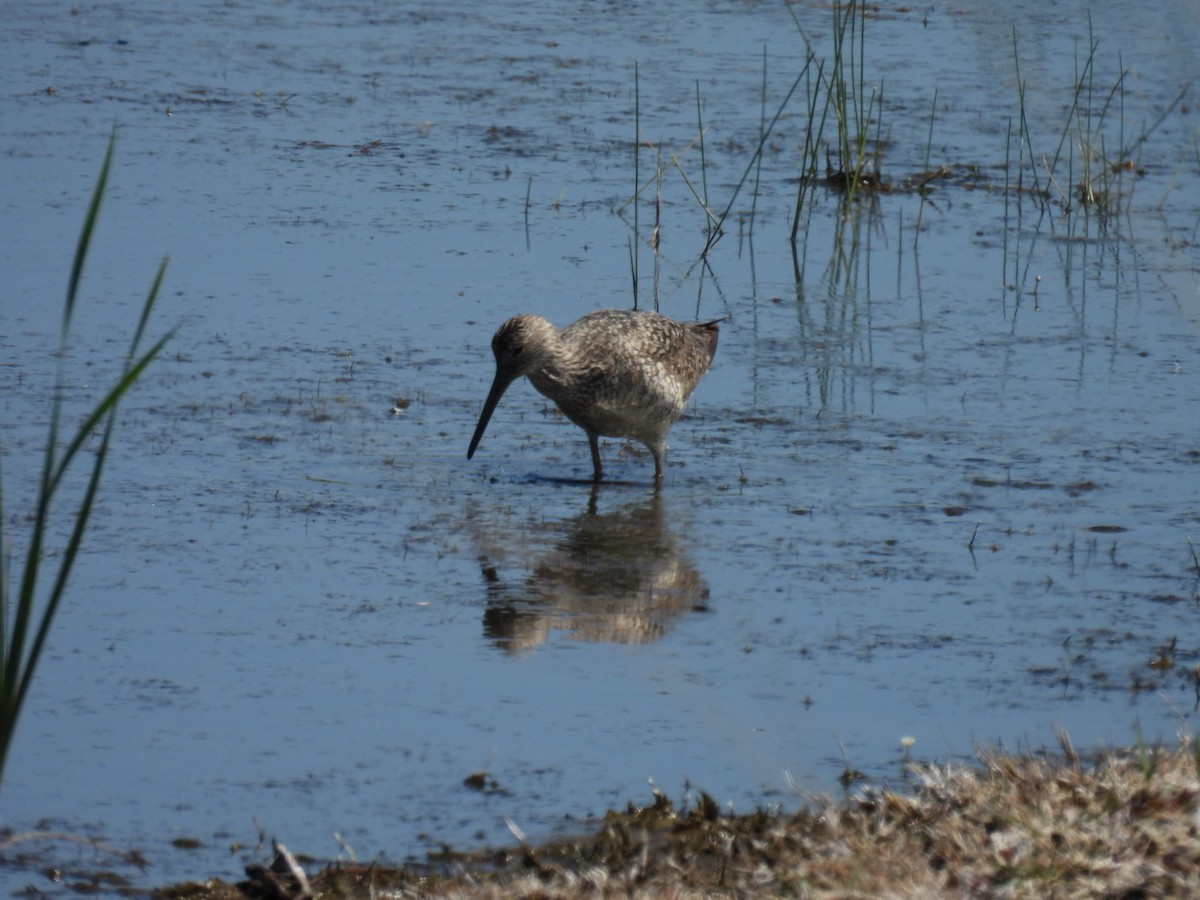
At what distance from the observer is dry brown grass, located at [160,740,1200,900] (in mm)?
4227

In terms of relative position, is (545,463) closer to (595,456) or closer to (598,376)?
(595,456)

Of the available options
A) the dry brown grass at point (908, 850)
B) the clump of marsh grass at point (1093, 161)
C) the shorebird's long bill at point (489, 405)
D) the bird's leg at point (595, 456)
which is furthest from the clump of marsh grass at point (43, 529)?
the clump of marsh grass at point (1093, 161)

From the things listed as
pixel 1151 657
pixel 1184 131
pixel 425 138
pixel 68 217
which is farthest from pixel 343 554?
pixel 1184 131

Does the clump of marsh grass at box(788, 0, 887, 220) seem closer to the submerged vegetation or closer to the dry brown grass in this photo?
the submerged vegetation

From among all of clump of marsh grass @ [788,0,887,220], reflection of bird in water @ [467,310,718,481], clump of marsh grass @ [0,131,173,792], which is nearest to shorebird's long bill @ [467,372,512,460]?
reflection of bird in water @ [467,310,718,481]

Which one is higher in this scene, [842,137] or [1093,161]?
[842,137]

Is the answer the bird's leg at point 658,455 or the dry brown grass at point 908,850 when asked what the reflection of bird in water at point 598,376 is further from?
the dry brown grass at point 908,850

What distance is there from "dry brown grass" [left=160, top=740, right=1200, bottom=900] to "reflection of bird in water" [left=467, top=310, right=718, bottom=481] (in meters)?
3.58

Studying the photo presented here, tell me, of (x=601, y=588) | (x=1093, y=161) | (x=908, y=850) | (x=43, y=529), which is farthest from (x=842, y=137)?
(x=43, y=529)

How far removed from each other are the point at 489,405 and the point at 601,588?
66.7 inches

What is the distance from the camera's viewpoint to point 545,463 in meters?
8.90

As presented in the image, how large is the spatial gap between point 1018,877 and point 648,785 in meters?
1.48

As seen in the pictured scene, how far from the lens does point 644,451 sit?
946cm

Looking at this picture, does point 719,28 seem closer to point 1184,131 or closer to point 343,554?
point 1184,131
